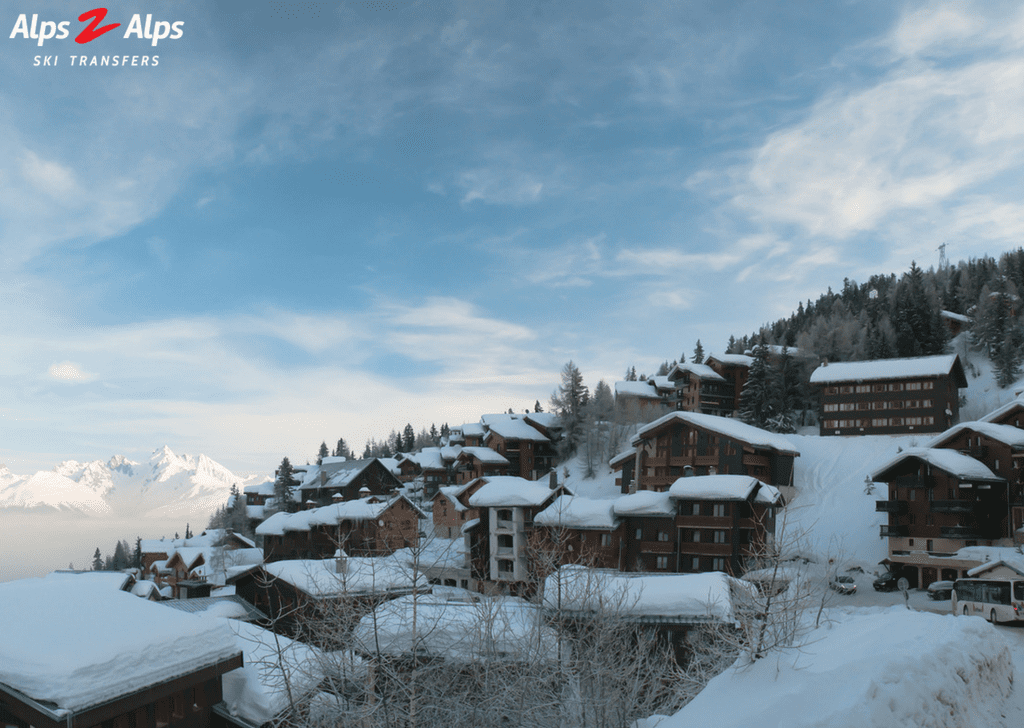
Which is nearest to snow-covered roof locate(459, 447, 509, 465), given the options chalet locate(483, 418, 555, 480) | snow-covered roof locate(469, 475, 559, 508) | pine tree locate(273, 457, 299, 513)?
chalet locate(483, 418, 555, 480)

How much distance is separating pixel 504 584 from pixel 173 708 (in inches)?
1182

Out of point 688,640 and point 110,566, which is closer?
point 688,640

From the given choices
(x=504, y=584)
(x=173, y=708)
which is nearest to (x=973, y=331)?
(x=504, y=584)

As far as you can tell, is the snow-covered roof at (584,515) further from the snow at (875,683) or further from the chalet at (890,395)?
the chalet at (890,395)

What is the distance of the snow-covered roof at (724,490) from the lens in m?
39.3

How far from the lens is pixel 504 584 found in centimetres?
4591

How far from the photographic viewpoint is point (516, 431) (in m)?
80.4

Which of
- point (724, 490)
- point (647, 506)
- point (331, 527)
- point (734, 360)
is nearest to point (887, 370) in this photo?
point (734, 360)

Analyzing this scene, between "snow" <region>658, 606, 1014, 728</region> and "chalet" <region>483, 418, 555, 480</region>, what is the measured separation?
2593 inches

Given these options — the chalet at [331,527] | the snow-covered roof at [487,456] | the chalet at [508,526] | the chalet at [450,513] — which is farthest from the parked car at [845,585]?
the snow-covered roof at [487,456]

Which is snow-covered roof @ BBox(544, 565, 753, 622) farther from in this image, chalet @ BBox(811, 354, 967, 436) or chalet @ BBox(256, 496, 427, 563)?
chalet @ BBox(811, 354, 967, 436)

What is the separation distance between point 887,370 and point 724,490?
37272 mm

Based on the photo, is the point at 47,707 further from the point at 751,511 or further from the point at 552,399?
the point at 552,399

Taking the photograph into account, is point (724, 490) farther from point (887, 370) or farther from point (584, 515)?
point (887, 370)
